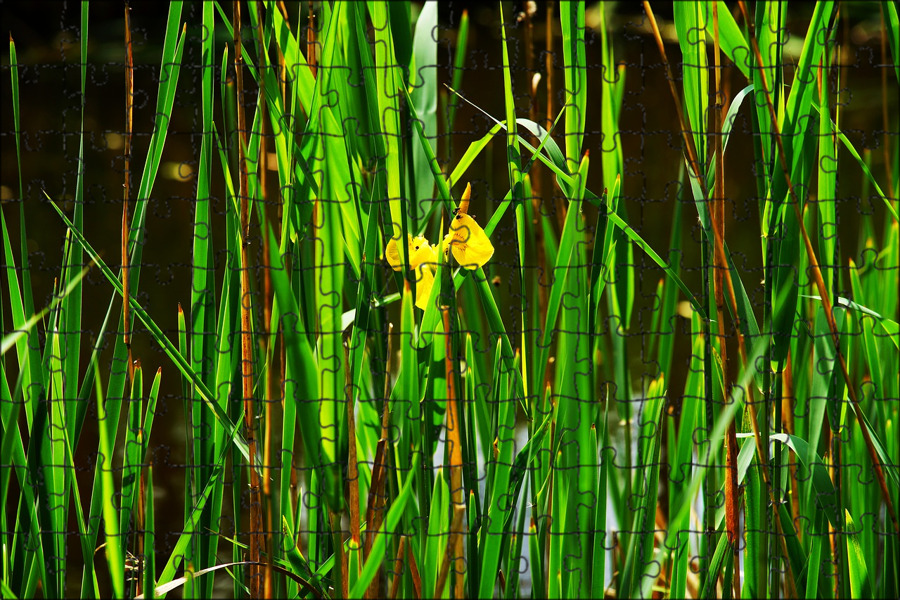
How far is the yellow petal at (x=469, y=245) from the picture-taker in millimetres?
583

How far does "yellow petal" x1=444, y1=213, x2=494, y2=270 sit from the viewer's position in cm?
58

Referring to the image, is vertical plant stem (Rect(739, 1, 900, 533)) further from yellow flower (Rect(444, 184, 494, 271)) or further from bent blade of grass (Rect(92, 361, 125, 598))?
bent blade of grass (Rect(92, 361, 125, 598))

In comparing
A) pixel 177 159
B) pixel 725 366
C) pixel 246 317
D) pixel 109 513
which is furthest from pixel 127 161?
pixel 177 159

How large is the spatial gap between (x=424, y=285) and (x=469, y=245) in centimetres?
5

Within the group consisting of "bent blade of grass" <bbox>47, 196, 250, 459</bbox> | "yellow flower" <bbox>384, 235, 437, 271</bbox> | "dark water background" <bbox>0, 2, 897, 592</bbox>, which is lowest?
"bent blade of grass" <bbox>47, 196, 250, 459</bbox>

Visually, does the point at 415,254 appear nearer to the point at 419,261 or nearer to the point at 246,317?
the point at 419,261

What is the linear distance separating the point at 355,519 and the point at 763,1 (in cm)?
44

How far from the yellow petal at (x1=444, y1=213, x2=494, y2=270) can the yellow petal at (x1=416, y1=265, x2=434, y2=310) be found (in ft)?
0.08

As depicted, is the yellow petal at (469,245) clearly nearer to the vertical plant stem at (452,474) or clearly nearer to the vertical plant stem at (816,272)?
the vertical plant stem at (452,474)

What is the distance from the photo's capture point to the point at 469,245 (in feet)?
1.92

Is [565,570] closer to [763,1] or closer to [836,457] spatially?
[836,457]

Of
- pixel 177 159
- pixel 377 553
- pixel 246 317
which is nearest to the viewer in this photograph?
pixel 377 553

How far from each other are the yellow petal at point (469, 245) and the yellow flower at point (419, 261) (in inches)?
0.6

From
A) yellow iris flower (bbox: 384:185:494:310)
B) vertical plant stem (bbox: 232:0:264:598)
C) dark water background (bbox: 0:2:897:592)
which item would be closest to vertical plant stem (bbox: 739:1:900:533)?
yellow iris flower (bbox: 384:185:494:310)
